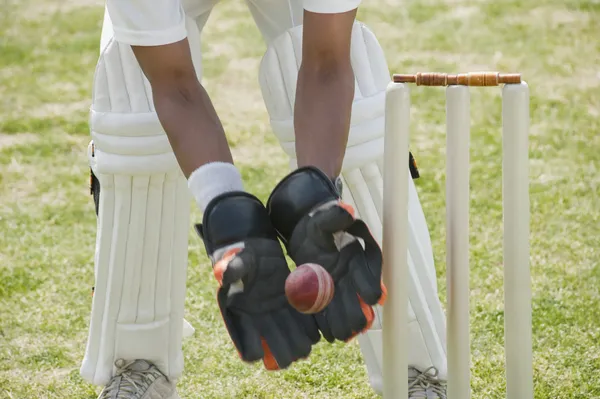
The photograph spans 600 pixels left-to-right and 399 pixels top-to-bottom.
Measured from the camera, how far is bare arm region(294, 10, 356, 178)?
1.70 meters

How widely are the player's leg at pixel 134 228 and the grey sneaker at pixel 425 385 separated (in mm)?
506

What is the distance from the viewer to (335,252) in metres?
1.58

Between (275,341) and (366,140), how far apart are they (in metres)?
0.55

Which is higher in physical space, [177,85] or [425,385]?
[177,85]

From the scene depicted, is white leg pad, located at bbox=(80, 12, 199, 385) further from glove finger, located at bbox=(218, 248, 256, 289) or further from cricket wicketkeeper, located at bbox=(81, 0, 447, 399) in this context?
glove finger, located at bbox=(218, 248, 256, 289)

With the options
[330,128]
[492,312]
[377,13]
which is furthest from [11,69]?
[330,128]

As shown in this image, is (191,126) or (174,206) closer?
(191,126)

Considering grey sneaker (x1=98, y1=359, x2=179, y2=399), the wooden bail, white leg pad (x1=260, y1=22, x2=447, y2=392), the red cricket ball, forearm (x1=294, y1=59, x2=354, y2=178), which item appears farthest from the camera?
grey sneaker (x1=98, y1=359, x2=179, y2=399)

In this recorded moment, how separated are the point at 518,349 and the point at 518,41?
346 cm

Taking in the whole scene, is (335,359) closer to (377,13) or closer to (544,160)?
(544,160)

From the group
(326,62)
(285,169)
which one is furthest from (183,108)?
(285,169)

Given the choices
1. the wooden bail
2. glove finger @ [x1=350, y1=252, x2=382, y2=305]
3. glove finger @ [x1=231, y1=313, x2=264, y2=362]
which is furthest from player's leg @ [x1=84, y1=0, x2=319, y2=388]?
the wooden bail

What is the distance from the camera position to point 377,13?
217 inches

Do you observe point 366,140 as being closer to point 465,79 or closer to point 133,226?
point 465,79
